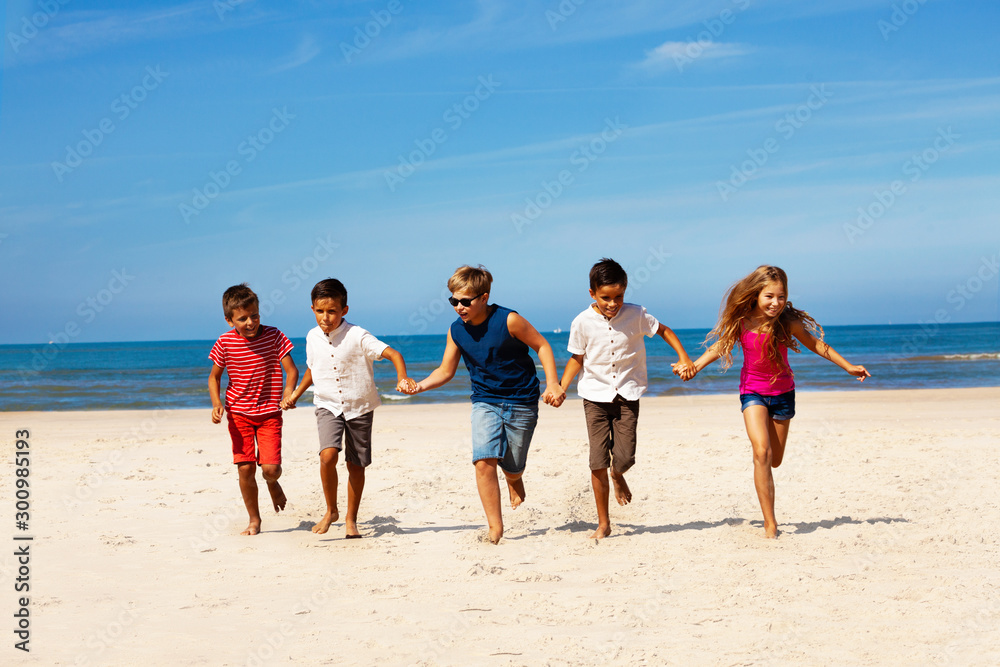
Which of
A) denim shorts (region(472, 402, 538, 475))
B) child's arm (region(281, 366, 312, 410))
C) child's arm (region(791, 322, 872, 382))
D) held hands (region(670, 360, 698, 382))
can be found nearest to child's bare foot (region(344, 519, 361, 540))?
child's arm (region(281, 366, 312, 410))

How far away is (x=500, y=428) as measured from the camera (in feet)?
17.7

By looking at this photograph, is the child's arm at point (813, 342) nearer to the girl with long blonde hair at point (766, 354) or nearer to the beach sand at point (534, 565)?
the girl with long blonde hair at point (766, 354)

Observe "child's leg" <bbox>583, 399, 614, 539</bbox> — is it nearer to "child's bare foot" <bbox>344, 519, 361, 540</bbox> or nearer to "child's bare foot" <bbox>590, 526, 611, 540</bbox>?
"child's bare foot" <bbox>590, 526, 611, 540</bbox>

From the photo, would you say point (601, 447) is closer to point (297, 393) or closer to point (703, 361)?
point (703, 361)

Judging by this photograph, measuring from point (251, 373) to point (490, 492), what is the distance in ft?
6.18

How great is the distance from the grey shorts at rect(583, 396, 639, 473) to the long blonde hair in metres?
0.77

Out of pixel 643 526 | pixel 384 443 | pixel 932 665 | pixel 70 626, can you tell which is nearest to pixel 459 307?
pixel 643 526

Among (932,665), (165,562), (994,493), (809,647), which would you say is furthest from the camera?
(994,493)

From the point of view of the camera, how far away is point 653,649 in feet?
11.2

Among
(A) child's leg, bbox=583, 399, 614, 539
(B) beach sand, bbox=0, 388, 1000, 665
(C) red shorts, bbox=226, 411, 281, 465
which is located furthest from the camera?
(C) red shorts, bbox=226, 411, 281, 465

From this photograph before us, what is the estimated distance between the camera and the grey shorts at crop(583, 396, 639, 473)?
541 cm

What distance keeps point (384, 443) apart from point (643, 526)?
522 centimetres

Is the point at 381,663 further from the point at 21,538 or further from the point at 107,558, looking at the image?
the point at 21,538

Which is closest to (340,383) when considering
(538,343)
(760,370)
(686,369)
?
(538,343)
